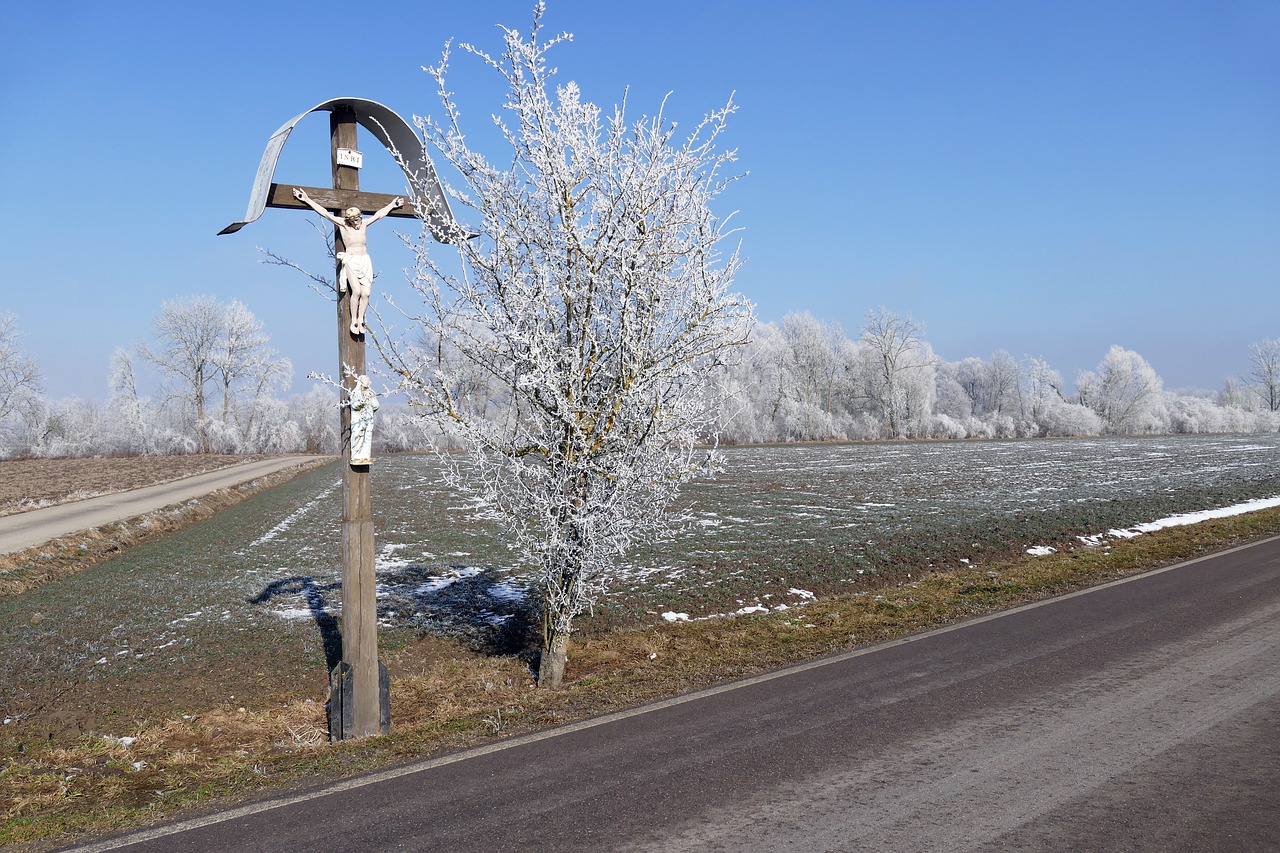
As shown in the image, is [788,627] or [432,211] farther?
[788,627]

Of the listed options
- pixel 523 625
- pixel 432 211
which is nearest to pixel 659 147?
pixel 432 211

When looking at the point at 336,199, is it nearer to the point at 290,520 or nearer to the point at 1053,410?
the point at 290,520

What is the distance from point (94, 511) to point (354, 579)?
72.3ft

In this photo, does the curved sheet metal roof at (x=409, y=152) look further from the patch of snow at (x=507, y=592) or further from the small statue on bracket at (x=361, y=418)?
the patch of snow at (x=507, y=592)

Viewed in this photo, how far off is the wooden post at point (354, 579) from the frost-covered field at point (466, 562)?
3.86 ft

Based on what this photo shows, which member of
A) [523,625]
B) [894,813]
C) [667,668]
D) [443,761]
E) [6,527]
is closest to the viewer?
[894,813]

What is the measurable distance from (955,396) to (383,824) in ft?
360

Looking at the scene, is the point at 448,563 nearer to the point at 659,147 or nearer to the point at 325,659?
the point at 325,659

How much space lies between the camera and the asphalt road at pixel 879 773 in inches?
152

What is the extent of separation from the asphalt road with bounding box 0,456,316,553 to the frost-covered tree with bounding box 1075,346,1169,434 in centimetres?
8843

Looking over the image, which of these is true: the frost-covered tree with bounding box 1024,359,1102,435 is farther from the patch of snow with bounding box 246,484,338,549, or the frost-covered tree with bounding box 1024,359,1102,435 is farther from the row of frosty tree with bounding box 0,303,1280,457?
the patch of snow with bounding box 246,484,338,549

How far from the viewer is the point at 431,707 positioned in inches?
271

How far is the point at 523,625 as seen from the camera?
32.1ft

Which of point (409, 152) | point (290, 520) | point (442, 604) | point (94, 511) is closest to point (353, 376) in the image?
point (409, 152)
